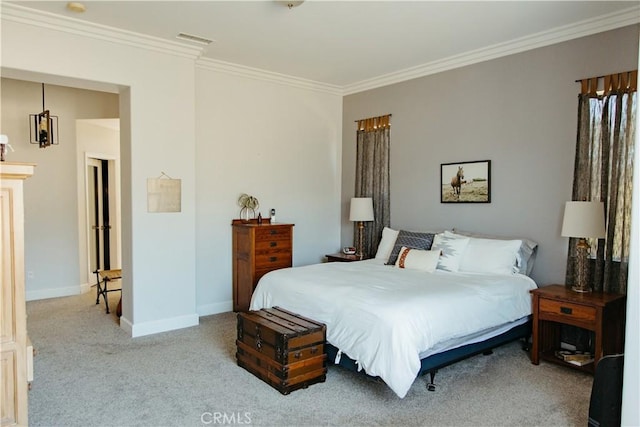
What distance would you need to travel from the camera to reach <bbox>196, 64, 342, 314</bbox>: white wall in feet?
16.7

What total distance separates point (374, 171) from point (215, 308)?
263 cm

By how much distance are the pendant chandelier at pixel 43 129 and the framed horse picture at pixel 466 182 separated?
4789mm

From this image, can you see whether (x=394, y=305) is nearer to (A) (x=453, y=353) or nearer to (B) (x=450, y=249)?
(A) (x=453, y=353)

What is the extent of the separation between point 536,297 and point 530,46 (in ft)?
7.77

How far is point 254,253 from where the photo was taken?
4.96m

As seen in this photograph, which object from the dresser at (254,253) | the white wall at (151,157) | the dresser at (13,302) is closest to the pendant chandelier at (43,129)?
the white wall at (151,157)

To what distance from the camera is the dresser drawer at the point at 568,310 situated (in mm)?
3289

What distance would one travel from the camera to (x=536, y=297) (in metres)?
3.61

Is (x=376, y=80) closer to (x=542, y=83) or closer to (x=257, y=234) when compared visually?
(x=542, y=83)

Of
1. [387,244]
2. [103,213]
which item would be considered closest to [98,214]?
[103,213]

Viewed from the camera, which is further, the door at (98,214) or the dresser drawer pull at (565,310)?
the door at (98,214)

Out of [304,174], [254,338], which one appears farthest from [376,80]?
[254,338]

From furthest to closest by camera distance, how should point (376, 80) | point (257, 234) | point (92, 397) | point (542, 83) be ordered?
point (376, 80) → point (257, 234) → point (542, 83) → point (92, 397)

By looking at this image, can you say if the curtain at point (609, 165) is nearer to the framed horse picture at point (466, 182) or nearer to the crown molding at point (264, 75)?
the framed horse picture at point (466, 182)
